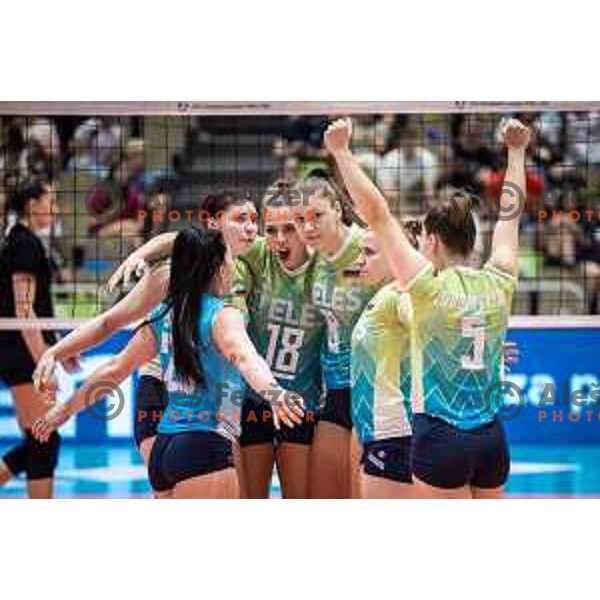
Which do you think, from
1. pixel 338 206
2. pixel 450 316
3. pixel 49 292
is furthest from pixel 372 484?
pixel 49 292

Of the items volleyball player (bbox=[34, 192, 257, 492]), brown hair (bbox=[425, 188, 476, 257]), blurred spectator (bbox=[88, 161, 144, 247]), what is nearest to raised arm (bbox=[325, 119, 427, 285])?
brown hair (bbox=[425, 188, 476, 257])

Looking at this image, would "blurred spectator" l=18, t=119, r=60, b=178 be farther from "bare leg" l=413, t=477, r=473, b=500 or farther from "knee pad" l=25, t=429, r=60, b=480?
"bare leg" l=413, t=477, r=473, b=500

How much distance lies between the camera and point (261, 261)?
4.91 meters

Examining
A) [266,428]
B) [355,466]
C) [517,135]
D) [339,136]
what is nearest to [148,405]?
[266,428]

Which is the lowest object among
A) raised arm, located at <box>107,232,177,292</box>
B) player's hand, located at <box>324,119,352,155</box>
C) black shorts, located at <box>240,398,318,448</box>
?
black shorts, located at <box>240,398,318,448</box>

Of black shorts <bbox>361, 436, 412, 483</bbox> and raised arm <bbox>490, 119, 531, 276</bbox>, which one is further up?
raised arm <bbox>490, 119, 531, 276</bbox>

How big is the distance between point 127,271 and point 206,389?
51 centimetres

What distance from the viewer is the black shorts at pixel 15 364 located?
196 inches

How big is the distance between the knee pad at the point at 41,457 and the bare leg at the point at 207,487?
470 millimetres

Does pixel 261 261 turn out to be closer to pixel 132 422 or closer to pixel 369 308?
pixel 369 308

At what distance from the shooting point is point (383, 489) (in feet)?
16.3

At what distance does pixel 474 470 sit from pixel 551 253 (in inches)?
32.8

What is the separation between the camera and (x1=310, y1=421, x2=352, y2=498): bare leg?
4.98m

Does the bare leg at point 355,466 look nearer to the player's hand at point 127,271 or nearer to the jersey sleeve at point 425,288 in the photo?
the jersey sleeve at point 425,288
